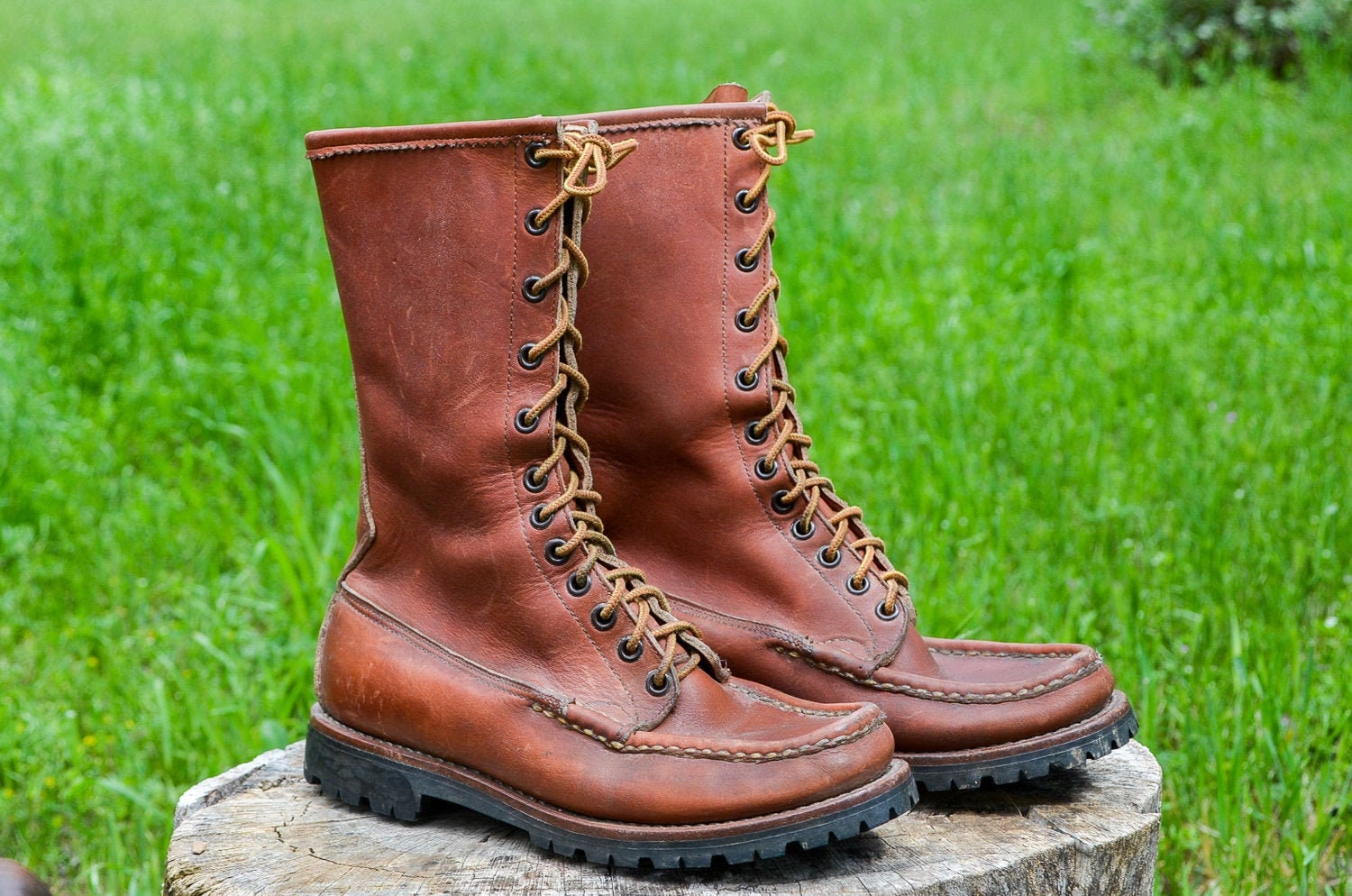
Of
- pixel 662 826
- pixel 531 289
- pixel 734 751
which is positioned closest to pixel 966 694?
pixel 734 751

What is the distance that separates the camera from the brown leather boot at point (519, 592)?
1711 mm

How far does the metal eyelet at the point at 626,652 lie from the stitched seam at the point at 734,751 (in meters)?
0.11

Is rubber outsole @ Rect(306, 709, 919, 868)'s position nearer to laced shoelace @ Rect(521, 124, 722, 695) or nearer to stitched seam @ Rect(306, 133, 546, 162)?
laced shoelace @ Rect(521, 124, 722, 695)

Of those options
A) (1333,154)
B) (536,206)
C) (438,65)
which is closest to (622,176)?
(536,206)

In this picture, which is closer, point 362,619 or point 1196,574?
point 362,619

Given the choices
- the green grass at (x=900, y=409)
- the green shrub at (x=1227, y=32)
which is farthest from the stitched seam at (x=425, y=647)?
the green shrub at (x=1227, y=32)

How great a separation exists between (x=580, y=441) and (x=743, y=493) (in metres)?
0.27

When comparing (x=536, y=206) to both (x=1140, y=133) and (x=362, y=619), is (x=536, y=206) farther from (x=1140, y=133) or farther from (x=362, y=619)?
(x=1140, y=133)

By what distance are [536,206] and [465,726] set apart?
2.36 feet

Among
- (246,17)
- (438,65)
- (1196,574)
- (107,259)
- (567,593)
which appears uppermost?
(246,17)

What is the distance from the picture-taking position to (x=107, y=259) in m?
5.25

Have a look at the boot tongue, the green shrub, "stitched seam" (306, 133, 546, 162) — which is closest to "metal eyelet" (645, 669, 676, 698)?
"stitched seam" (306, 133, 546, 162)

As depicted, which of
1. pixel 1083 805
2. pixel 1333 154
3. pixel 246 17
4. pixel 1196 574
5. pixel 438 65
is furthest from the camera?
pixel 246 17

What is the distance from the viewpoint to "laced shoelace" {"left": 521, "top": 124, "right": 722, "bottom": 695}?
1.78 meters
